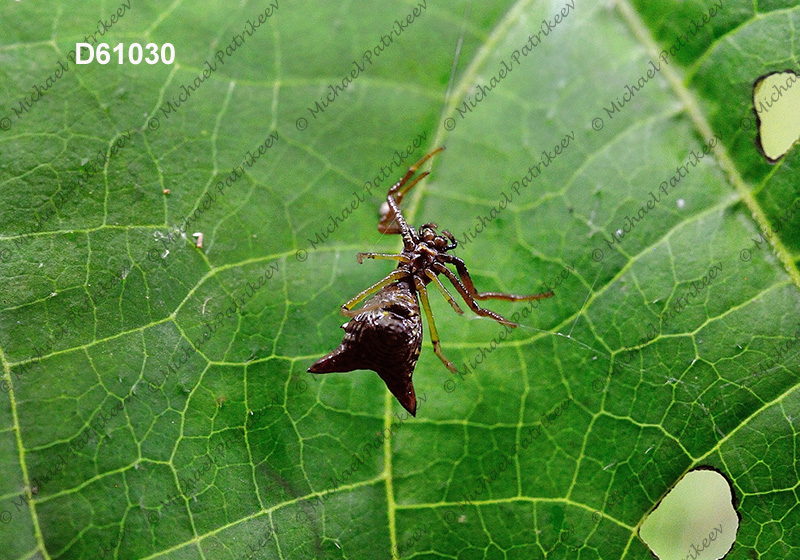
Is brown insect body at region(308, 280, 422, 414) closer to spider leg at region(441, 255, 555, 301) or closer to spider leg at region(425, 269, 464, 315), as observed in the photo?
spider leg at region(425, 269, 464, 315)

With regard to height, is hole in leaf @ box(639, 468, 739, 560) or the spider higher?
the spider

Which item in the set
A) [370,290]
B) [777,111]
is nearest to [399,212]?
[370,290]

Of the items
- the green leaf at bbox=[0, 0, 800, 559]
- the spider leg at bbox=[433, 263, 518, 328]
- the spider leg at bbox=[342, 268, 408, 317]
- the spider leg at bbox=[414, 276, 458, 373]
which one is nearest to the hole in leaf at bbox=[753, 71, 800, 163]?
the green leaf at bbox=[0, 0, 800, 559]

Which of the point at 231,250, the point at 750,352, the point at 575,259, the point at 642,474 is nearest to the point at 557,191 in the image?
the point at 575,259

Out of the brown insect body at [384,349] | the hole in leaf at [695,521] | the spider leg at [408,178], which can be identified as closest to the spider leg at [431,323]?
the brown insect body at [384,349]

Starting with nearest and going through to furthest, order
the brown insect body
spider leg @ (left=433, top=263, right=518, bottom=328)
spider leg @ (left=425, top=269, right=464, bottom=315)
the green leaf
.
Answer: the brown insect body < the green leaf < spider leg @ (left=433, top=263, right=518, bottom=328) < spider leg @ (left=425, top=269, right=464, bottom=315)

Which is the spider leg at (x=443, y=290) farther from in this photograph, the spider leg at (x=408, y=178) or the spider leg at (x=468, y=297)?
the spider leg at (x=408, y=178)

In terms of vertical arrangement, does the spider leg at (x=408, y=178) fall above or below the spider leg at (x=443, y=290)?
above
